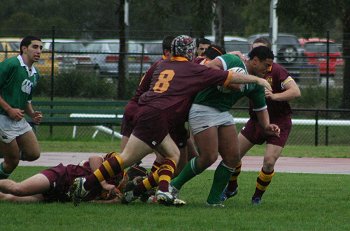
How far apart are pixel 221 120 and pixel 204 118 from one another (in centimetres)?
21

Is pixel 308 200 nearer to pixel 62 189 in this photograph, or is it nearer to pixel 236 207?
pixel 236 207

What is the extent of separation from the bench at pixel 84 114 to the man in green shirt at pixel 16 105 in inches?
437

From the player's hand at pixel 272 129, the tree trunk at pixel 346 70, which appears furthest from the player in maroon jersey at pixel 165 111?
the tree trunk at pixel 346 70

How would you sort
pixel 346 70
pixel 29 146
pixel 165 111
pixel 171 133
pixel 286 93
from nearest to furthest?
1. pixel 165 111
2. pixel 286 93
3. pixel 171 133
4. pixel 29 146
5. pixel 346 70

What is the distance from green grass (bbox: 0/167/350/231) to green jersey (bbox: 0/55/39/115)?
1.81 metres

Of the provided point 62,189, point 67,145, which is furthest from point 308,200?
point 67,145

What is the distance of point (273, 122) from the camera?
12766mm

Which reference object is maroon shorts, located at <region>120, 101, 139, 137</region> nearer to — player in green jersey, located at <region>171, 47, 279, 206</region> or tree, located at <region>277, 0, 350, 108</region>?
player in green jersey, located at <region>171, 47, 279, 206</region>

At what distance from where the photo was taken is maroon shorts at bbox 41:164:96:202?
37.8 feet

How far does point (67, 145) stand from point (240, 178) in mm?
7636

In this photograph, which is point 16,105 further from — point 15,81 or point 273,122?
point 273,122

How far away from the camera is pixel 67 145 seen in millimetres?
22891

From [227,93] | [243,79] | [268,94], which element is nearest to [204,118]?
[227,93]

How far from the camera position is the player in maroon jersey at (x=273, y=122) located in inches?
487
